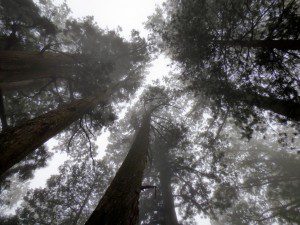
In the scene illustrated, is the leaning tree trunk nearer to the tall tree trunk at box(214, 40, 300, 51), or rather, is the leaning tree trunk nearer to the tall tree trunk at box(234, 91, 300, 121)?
the tall tree trunk at box(234, 91, 300, 121)

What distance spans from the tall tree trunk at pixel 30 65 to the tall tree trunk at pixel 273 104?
8.44 metres

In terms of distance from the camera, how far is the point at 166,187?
1584 centimetres

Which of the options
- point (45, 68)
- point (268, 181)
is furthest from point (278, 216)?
point (45, 68)

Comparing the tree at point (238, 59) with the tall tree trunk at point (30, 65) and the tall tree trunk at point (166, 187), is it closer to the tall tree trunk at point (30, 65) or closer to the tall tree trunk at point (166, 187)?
the tall tree trunk at point (30, 65)

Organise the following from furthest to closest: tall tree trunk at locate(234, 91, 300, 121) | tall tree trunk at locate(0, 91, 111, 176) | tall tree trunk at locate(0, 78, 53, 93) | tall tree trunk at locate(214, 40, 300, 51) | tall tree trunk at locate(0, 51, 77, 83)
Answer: tall tree trunk at locate(0, 78, 53, 93), tall tree trunk at locate(0, 51, 77, 83), tall tree trunk at locate(234, 91, 300, 121), tall tree trunk at locate(214, 40, 300, 51), tall tree trunk at locate(0, 91, 111, 176)

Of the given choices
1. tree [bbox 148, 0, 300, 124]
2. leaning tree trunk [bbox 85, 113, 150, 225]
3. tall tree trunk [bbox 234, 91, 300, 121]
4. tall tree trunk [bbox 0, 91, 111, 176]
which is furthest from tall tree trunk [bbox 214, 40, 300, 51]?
tall tree trunk [bbox 0, 91, 111, 176]

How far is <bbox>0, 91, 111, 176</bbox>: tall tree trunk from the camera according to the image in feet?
17.0

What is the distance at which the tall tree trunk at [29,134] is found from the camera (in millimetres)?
5188

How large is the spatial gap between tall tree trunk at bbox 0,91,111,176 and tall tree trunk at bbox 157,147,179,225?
337 inches

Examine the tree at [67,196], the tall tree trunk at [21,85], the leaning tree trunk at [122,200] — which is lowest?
the leaning tree trunk at [122,200]

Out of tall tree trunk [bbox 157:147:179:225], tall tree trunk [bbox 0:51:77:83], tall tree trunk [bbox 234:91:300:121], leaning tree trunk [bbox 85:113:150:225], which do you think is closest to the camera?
leaning tree trunk [bbox 85:113:150:225]

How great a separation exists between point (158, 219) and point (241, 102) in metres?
8.95

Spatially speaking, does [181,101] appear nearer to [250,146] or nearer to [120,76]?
[120,76]

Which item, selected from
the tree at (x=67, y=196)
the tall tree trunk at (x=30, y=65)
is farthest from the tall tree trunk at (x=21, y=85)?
the tree at (x=67, y=196)
